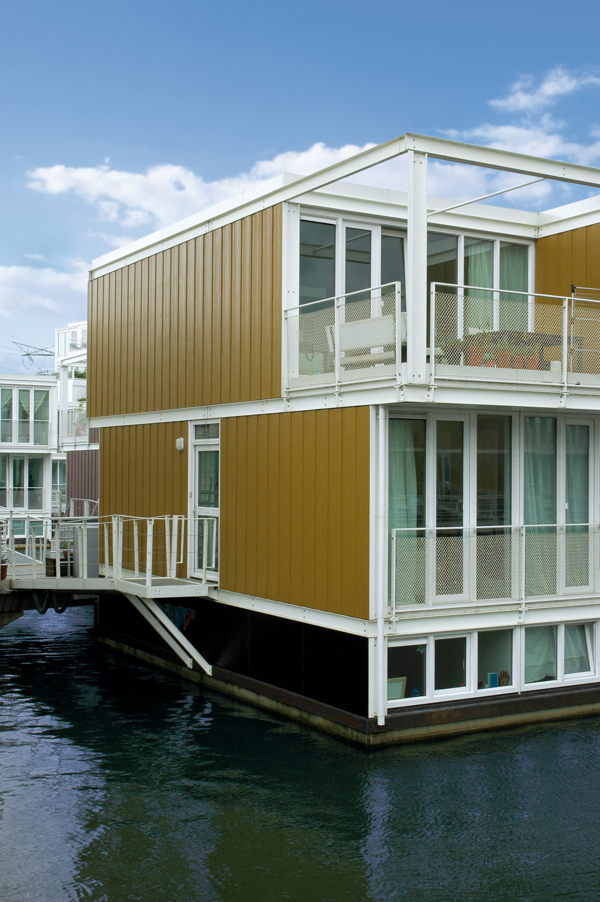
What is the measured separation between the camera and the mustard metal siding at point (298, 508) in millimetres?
10828

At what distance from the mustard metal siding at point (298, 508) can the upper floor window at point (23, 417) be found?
75.7ft

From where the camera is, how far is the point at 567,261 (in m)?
14.1

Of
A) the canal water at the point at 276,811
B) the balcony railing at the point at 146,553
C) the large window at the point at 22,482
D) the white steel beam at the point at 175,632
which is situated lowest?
the canal water at the point at 276,811

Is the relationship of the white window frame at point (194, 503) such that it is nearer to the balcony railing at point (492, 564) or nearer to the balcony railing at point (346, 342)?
the balcony railing at point (346, 342)

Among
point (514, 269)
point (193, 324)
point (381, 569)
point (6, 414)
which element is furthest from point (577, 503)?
point (6, 414)

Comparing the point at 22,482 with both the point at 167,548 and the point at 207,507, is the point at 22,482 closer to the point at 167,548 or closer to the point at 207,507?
the point at 207,507

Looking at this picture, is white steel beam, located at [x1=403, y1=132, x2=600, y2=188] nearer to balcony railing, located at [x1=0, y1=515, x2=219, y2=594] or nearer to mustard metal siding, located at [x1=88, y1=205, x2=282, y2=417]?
mustard metal siding, located at [x1=88, y1=205, x2=282, y2=417]

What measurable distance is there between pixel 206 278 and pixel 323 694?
6549 mm

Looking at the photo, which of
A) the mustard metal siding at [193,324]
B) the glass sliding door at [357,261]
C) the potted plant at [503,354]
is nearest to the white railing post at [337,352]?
the mustard metal siding at [193,324]

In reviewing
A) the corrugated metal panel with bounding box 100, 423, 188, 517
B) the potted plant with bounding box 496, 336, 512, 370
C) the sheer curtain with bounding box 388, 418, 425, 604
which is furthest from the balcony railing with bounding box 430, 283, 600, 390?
the corrugated metal panel with bounding box 100, 423, 188, 517

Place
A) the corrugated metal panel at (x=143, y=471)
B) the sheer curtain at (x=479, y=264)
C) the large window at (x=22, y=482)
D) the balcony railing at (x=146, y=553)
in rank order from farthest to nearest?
the large window at (x=22, y=482)
the corrugated metal panel at (x=143, y=471)
the sheer curtain at (x=479, y=264)
the balcony railing at (x=146, y=553)

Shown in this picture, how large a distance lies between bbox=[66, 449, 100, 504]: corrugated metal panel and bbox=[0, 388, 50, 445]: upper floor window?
5057 millimetres

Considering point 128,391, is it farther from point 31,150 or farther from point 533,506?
point 31,150

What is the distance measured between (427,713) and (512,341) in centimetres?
461
